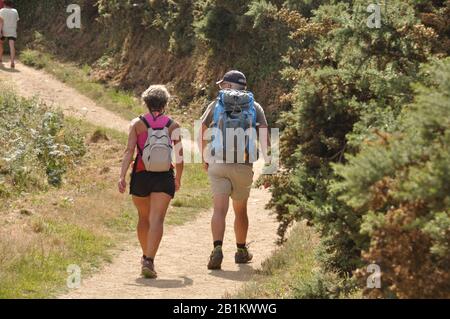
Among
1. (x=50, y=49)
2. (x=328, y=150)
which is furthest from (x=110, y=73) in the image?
(x=328, y=150)

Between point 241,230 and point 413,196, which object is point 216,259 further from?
point 413,196

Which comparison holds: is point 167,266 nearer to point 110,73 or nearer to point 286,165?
point 286,165

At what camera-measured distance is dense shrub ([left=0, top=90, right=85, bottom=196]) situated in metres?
15.2

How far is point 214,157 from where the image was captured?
31.6 feet

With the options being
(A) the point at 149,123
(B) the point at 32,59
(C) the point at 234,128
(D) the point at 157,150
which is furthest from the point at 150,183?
(B) the point at 32,59

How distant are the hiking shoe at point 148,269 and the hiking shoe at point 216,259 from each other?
66cm

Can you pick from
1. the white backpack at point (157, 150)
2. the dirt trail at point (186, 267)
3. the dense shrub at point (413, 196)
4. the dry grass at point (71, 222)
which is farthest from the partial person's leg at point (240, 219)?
the dense shrub at point (413, 196)

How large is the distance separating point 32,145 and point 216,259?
25.8 feet

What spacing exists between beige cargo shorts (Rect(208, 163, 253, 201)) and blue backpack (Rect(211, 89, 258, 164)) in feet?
0.30

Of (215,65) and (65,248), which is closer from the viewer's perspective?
(65,248)

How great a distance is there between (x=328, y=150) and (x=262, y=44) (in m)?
12.7

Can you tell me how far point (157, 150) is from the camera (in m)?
9.19

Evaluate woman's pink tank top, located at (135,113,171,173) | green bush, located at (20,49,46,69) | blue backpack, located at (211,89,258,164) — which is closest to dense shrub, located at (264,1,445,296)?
blue backpack, located at (211,89,258,164)
